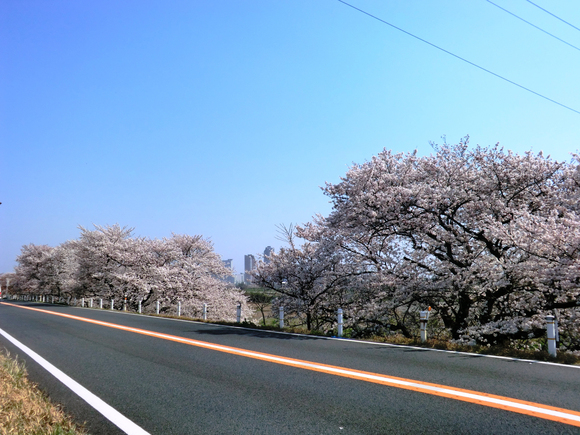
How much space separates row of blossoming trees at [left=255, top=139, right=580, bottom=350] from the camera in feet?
37.9

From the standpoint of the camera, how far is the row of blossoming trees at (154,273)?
34.6 metres

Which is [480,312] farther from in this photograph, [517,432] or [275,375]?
[517,432]

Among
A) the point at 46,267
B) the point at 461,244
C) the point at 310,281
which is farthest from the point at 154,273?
the point at 46,267

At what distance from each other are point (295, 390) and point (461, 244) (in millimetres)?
11250

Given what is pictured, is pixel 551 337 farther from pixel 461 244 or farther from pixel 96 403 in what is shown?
pixel 96 403

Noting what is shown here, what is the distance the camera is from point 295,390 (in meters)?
5.25

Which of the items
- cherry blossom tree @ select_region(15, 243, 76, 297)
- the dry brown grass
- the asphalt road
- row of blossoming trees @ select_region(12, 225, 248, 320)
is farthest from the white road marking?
cherry blossom tree @ select_region(15, 243, 76, 297)

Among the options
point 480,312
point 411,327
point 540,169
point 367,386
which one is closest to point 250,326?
point 411,327

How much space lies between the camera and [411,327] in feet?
52.5

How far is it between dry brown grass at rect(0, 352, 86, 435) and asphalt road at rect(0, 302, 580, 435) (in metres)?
0.24

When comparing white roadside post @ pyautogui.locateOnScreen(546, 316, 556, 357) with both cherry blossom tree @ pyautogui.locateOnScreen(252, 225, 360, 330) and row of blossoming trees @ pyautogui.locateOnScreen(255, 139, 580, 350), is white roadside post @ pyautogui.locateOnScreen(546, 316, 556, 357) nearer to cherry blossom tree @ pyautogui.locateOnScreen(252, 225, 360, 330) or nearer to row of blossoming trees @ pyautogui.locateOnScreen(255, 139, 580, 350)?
row of blossoming trees @ pyautogui.locateOnScreen(255, 139, 580, 350)

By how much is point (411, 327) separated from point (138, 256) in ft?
97.3

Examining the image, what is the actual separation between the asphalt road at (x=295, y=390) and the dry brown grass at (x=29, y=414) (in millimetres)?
245

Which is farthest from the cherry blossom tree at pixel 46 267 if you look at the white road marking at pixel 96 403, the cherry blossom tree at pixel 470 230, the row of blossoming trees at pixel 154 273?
the white road marking at pixel 96 403
